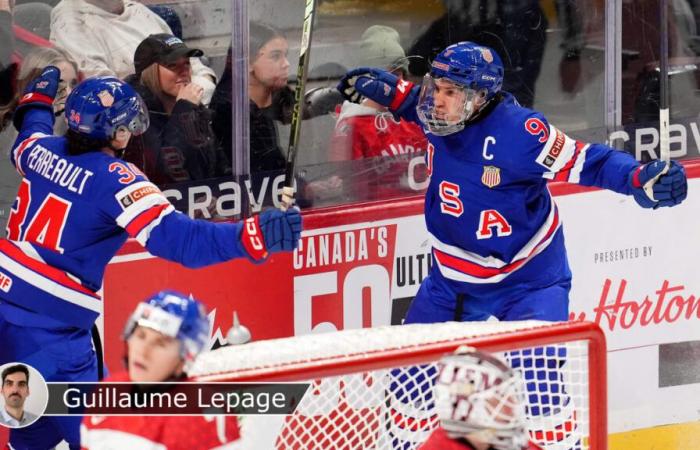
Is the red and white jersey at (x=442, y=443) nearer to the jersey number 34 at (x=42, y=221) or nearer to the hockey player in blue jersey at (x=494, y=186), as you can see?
the jersey number 34 at (x=42, y=221)

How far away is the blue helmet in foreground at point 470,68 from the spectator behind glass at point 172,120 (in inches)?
29.0

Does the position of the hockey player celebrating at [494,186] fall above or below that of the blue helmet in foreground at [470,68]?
below

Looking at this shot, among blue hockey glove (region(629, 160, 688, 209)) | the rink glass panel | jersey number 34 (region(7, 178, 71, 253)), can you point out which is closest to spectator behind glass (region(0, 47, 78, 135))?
jersey number 34 (region(7, 178, 71, 253))

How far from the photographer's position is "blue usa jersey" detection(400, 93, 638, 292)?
453cm

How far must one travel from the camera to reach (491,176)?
457cm

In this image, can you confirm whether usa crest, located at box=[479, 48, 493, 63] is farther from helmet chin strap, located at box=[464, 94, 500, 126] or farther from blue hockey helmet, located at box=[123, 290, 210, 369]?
blue hockey helmet, located at box=[123, 290, 210, 369]

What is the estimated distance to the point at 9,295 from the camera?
4137 mm

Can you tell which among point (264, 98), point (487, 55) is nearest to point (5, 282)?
point (264, 98)

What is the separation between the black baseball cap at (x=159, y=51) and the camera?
4570 millimetres

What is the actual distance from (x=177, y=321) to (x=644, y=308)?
2.85 m

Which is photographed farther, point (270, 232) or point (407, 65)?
point (407, 65)

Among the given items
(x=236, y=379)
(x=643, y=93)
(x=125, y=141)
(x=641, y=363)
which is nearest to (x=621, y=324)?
(x=641, y=363)

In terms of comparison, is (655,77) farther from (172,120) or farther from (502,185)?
(172,120)

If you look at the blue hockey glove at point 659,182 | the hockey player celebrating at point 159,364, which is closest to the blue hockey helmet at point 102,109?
the hockey player celebrating at point 159,364
